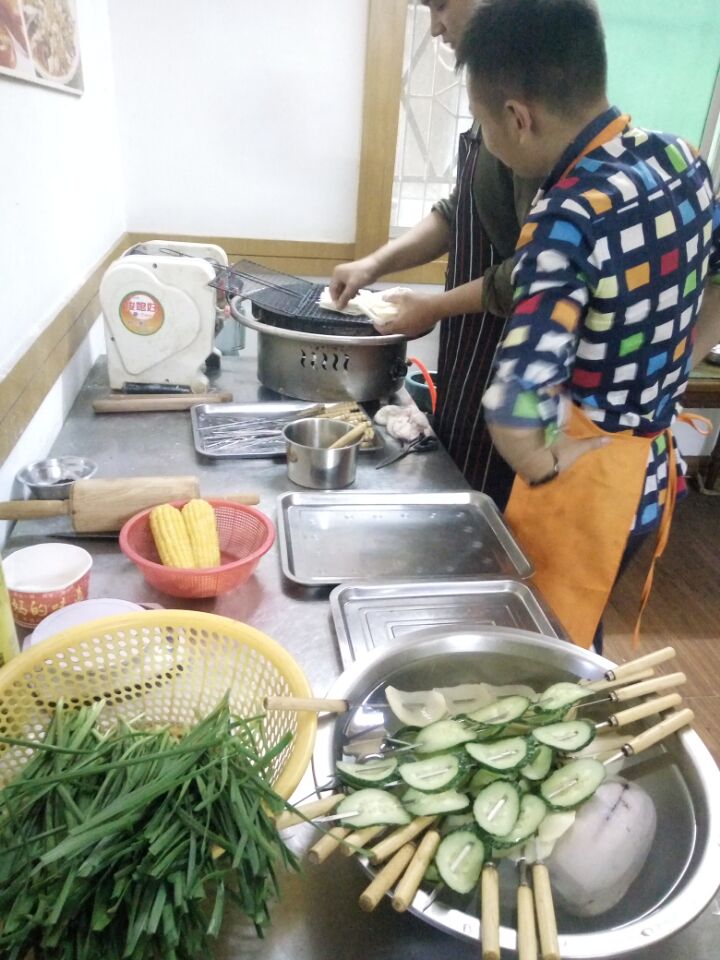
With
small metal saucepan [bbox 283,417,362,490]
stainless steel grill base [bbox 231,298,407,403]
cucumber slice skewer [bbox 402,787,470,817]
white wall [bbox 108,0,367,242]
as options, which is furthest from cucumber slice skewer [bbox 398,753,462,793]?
white wall [bbox 108,0,367,242]

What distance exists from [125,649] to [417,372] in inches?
71.0

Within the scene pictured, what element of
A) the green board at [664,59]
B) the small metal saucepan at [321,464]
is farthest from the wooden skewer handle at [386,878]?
the green board at [664,59]

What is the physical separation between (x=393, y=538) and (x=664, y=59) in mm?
2600

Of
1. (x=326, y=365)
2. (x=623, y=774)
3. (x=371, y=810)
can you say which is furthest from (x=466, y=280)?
(x=371, y=810)

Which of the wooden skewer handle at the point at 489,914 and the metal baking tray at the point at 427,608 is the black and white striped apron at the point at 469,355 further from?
the wooden skewer handle at the point at 489,914

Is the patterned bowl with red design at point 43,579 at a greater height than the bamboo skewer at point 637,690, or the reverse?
the bamboo skewer at point 637,690

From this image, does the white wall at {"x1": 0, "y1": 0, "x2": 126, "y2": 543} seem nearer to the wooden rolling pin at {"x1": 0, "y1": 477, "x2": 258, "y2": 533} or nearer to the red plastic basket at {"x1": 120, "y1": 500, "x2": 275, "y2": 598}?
the wooden rolling pin at {"x1": 0, "y1": 477, "x2": 258, "y2": 533}

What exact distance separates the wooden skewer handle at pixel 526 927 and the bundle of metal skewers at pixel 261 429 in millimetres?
1009

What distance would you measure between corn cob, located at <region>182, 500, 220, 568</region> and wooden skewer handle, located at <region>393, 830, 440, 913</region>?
1.74 ft

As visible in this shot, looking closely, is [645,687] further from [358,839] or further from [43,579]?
[43,579]

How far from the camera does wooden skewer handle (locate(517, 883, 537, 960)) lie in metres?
0.49

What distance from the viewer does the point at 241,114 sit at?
8.13 feet

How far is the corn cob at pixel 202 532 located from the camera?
0.99 metres

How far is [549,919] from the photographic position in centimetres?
51
